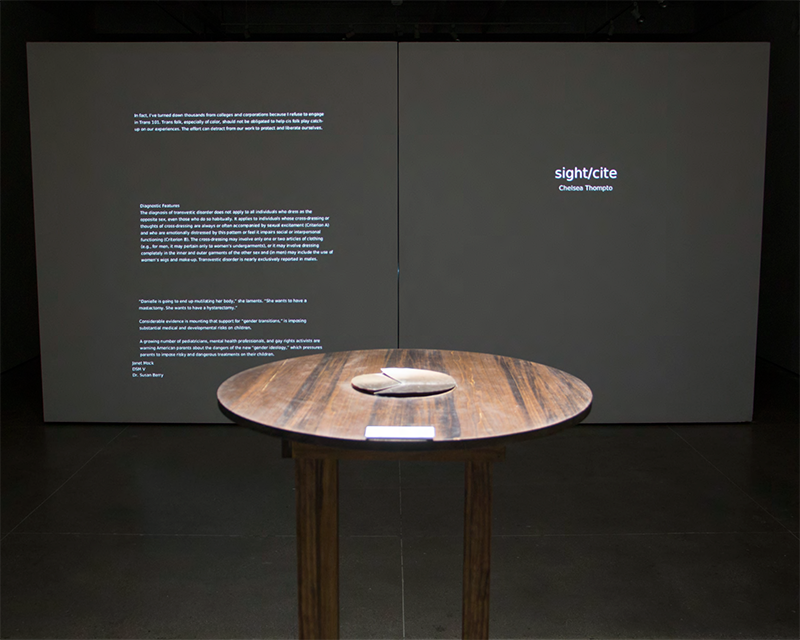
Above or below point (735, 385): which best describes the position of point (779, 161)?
above

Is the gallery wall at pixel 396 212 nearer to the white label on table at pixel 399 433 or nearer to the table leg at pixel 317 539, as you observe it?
the table leg at pixel 317 539

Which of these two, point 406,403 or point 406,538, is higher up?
point 406,403

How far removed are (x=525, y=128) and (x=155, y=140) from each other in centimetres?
233

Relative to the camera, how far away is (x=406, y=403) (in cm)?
176

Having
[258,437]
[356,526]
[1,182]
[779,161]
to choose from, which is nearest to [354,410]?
[356,526]

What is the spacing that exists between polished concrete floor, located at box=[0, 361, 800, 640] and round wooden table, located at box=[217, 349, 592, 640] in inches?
21.7

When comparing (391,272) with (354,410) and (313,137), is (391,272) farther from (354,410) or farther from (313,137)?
(354,410)

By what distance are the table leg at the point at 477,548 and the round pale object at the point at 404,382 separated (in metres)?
0.27

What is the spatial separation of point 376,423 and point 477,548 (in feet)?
2.11

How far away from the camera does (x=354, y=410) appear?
1691 millimetres
